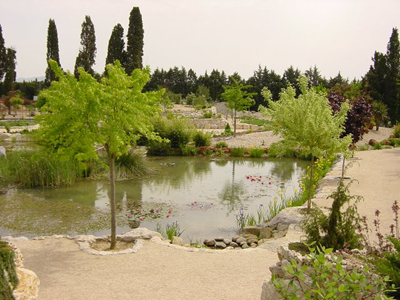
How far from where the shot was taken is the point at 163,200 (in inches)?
389

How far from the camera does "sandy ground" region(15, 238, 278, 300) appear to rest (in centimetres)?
429

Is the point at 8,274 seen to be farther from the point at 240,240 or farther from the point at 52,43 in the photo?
the point at 52,43

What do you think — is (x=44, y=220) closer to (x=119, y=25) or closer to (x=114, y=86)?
(x=114, y=86)

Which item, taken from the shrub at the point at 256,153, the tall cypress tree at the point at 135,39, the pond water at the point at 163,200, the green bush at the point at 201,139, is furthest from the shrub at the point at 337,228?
the tall cypress tree at the point at 135,39

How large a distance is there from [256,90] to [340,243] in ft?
133

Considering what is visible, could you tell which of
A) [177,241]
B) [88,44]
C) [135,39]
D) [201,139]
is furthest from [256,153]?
[88,44]

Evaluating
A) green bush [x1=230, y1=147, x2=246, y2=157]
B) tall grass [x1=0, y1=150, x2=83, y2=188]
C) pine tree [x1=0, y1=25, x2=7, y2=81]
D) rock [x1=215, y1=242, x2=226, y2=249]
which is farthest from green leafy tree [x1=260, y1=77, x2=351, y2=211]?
pine tree [x1=0, y1=25, x2=7, y2=81]

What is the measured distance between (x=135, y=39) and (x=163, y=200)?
78.6ft

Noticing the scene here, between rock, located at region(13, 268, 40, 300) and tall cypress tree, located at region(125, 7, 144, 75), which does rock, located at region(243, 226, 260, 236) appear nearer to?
Answer: rock, located at region(13, 268, 40, 300)

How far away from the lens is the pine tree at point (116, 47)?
107 feet

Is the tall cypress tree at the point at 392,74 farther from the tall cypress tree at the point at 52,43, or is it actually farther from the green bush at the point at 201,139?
the tall cypress tree at the point at 52,43

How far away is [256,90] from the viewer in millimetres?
44344

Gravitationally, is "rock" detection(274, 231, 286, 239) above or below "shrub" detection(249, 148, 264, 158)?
below

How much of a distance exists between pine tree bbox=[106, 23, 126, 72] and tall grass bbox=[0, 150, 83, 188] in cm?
2235
